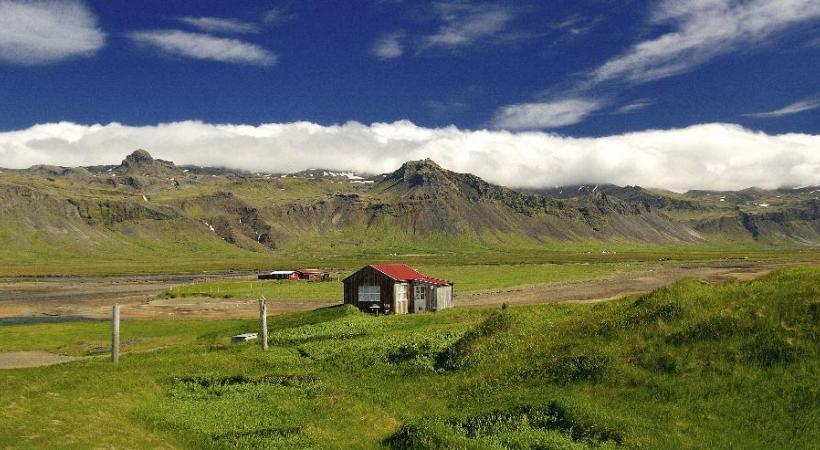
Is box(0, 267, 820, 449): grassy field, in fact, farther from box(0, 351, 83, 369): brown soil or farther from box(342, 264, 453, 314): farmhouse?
box(342, 264, 453, 314): farmhouse

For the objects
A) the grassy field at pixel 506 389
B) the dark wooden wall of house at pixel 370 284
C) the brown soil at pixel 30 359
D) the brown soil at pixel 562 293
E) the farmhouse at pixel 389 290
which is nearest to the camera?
the grassy field at pixel 506 389

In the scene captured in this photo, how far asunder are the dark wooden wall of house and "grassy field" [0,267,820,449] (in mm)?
38162

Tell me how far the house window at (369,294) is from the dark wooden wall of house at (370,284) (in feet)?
1.49

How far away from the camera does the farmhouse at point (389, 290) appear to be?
74750 millimetres

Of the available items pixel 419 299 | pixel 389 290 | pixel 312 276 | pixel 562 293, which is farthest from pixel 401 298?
pixel 312 276

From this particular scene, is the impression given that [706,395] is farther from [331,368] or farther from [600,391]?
[331,368]

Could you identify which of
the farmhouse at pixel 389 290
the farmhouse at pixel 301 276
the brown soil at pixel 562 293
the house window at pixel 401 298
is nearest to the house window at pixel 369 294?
the farmhouse at pixel 389 290

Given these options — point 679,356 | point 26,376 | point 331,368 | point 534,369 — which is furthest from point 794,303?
point 26,376

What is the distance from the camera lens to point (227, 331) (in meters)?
67.3

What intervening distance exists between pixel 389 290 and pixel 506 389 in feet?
165

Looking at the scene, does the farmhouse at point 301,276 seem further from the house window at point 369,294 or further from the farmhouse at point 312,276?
the house window at point 369,294

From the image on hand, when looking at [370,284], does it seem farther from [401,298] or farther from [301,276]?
[301,276]

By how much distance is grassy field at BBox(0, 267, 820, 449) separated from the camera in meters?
19.2

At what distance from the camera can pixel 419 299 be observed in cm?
7831
